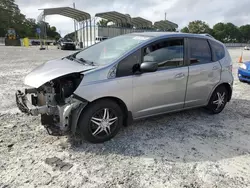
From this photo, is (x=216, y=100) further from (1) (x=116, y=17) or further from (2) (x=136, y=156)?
(1) (x=116, y=17)

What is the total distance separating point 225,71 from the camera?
4.69 meters

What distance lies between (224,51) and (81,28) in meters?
30.1

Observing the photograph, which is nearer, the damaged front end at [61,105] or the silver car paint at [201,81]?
the damaged front end at [61,105]

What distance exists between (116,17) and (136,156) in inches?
1210

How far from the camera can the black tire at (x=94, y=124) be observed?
3203mm

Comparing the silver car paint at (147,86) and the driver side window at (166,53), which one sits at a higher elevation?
the driver side window at (166,53)

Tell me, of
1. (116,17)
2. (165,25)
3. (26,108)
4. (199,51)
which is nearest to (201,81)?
(199,51)

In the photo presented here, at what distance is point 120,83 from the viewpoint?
3.36 metres

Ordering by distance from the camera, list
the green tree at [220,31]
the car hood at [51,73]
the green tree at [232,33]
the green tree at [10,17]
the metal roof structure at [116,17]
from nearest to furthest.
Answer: the car hood at [51,73] < the metal roof structure at [116,17] < the green tree at [10,17] < the green tree at [220,31] < the green tree at [232,33]

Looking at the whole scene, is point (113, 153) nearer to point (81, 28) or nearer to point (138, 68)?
point (138, 68)

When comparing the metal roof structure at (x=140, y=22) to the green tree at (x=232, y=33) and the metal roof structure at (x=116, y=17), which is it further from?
the green tree at (x=232, y=33)

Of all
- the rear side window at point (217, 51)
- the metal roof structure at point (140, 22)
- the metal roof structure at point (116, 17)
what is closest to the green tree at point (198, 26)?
the metal roof structure at point (140, 22)

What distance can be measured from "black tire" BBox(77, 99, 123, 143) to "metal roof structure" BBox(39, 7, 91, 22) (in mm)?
25758

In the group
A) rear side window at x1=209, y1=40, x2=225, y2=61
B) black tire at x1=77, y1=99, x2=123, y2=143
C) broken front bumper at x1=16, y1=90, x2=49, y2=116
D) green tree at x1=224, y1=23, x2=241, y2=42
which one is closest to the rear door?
rear side window at x1=209, y1=40, x2=225, y2=61
